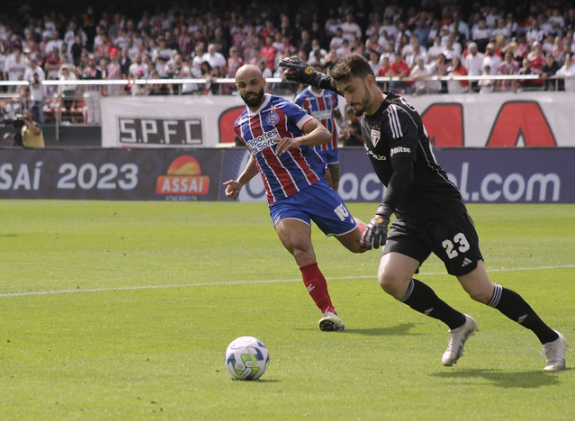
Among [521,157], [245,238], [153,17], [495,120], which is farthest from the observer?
[153,17]

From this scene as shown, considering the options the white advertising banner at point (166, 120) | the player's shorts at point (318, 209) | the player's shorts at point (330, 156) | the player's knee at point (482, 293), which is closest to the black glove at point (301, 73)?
→ the player's shorts at point (318, 209)

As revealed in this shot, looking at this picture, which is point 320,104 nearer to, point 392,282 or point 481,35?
point 392,282

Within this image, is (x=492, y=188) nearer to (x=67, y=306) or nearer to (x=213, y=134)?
(x=213, y=134)

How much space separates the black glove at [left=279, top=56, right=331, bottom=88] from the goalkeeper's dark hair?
1372mm

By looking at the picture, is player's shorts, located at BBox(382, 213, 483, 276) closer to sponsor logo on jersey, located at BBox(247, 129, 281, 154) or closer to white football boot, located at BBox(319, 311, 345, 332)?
white football boot, located at BBox(319, 311, 345, 332)

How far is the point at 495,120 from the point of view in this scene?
27.9m

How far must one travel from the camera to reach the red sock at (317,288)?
29.5ft

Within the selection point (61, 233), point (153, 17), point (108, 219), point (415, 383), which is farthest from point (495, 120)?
point (415, 383)

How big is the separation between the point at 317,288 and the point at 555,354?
8.25 ft

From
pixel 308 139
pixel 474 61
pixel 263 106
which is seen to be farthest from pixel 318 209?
pixel 474 61

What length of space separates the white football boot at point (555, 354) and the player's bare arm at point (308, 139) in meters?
2.60

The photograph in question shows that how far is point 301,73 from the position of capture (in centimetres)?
862

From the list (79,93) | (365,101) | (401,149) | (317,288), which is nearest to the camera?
(401,149)

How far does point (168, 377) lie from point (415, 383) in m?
1.50
